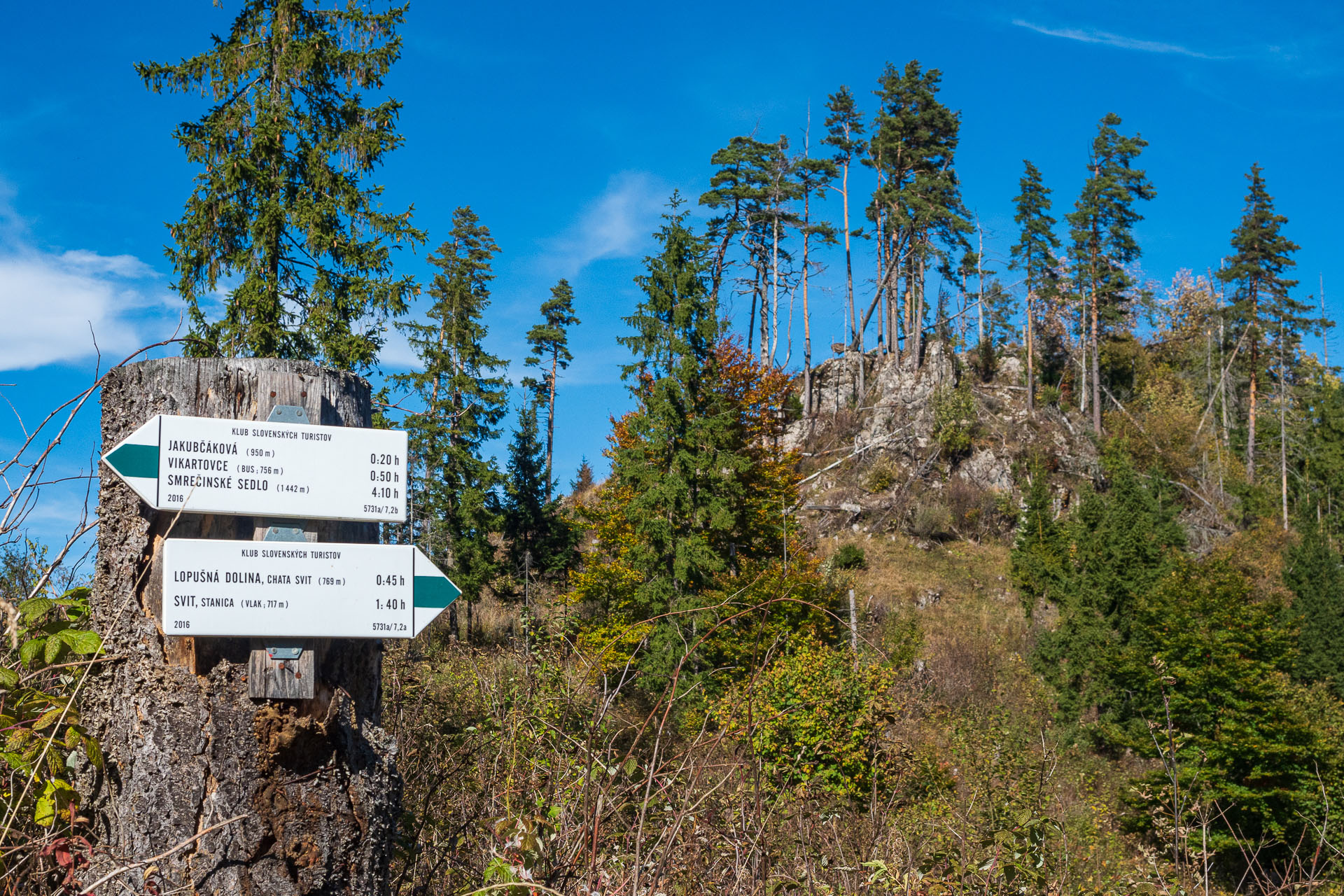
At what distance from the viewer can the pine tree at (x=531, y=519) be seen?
29172mm

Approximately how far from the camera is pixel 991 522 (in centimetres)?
3503

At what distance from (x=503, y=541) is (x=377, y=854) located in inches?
1129

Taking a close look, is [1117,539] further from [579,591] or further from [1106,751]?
[579,591]

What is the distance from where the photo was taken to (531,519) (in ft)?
96.7

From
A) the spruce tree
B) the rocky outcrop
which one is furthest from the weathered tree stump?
the rocky outcrop

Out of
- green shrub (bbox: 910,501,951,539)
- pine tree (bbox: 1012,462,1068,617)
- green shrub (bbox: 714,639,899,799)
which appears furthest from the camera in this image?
green shrub (bbox: 910,501,951,539)

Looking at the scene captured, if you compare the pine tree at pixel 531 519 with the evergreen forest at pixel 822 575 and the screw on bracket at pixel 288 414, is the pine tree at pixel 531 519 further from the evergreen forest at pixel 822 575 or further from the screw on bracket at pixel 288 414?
the screw on bracket at pixel 288 414

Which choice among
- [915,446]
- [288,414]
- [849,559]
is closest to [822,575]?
[849,559]

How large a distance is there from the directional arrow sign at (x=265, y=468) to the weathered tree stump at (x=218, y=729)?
0.08m

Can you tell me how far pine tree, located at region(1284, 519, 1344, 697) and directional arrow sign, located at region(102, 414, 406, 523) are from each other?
27.1 metres

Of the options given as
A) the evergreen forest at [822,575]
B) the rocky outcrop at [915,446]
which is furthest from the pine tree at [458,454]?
the rocky outcrop at [915,446]

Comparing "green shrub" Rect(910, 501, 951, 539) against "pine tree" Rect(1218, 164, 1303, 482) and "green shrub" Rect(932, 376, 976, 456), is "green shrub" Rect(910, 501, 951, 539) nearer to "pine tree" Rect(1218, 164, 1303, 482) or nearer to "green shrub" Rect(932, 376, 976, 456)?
"green shrub" Rect(932, 376, 976, 456)

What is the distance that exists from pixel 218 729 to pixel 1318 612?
30.5 meters

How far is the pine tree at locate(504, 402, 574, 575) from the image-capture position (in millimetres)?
29172
